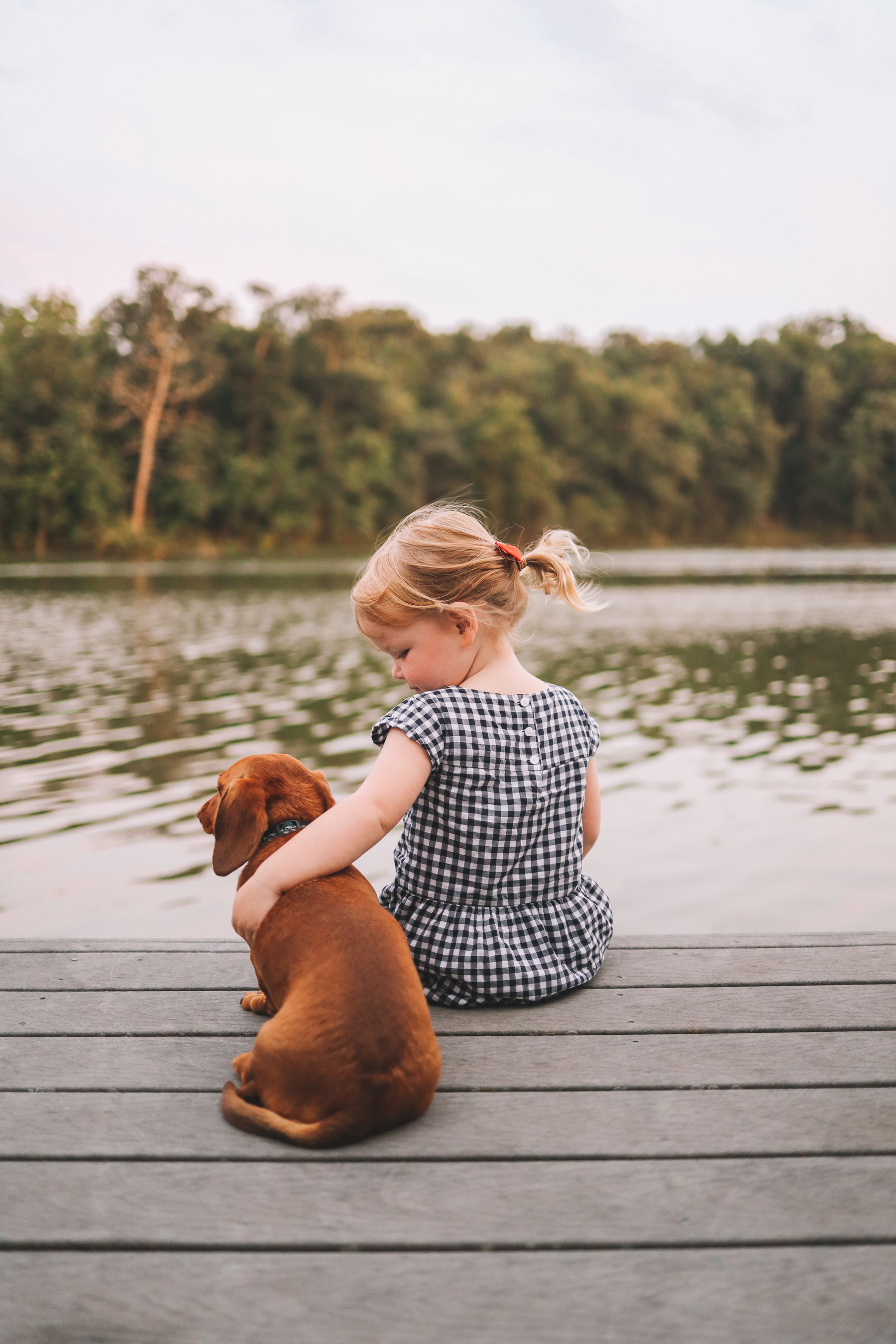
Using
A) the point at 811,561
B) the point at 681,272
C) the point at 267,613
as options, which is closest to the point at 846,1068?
the point at 267,613

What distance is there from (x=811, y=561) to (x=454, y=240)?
38068 millimetres

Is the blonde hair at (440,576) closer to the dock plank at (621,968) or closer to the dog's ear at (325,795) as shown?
the dog's ear at (325,795)

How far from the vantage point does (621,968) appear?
2436 millimetres

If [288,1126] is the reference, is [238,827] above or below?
above

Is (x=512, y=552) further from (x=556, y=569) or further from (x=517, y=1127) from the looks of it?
(x=517, y=1127)

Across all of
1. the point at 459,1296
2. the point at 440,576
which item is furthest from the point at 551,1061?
the point at 440,576

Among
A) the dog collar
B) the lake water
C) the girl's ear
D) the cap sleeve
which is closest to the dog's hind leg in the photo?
the dog collar

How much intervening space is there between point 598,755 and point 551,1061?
6204 millimetres

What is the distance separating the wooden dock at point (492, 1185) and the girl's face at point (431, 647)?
0.72 metres

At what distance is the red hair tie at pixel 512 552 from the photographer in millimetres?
2260

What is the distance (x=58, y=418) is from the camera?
146 feet

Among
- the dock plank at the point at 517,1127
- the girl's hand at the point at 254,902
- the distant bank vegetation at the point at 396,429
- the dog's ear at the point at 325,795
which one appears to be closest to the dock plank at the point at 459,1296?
the dock plank at the point at 517,1127

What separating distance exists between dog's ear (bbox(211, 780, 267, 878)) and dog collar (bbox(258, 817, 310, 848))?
0.04m

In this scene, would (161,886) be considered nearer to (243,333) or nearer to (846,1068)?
(846,1068)
